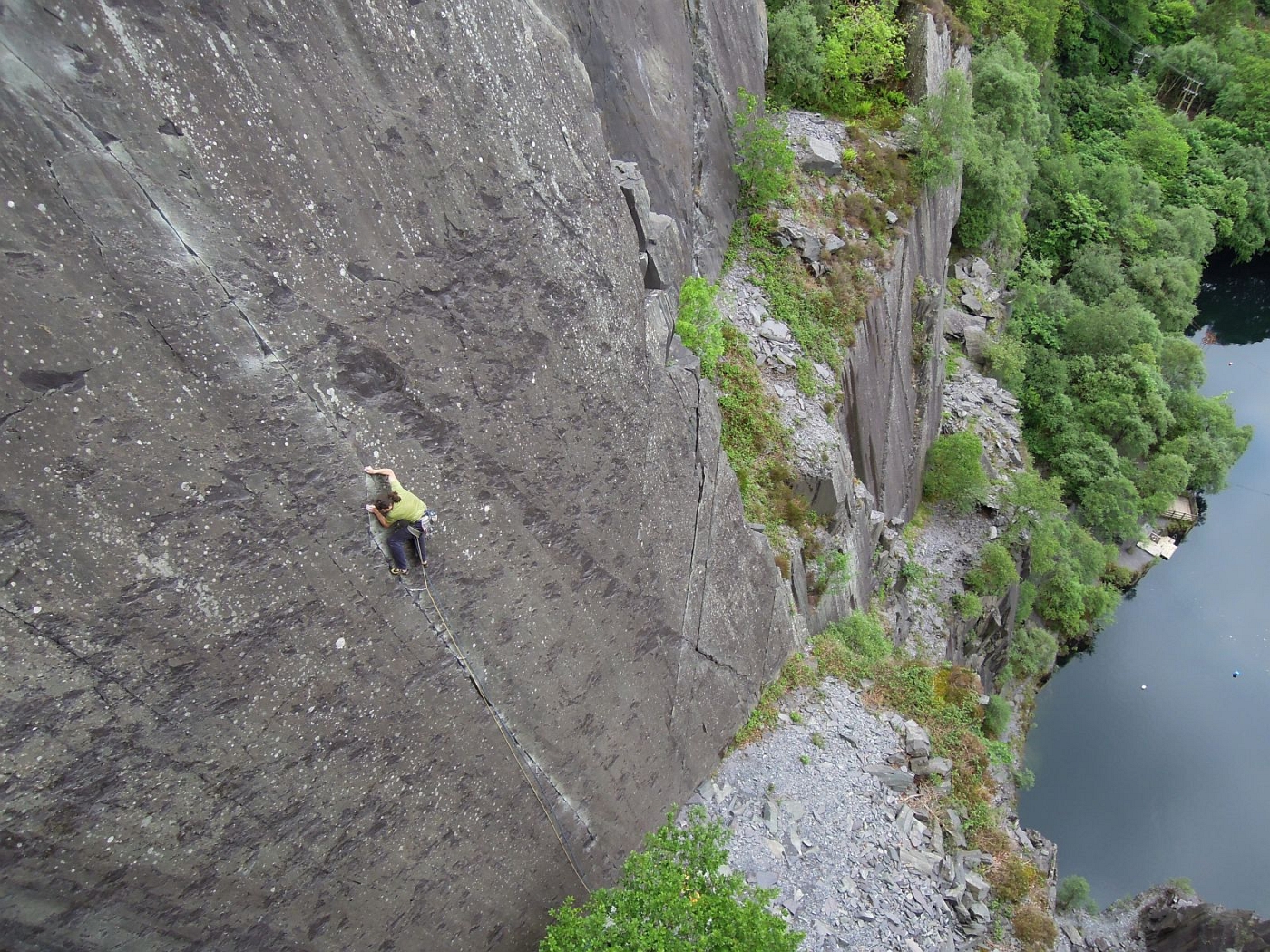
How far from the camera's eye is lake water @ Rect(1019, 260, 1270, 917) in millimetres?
24281

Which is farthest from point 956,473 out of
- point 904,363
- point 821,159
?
point 821,159

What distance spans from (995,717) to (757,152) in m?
14.7

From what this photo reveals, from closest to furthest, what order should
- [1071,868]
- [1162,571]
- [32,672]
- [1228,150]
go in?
[32,672], [1071,868], [1162,571], [1228,150]

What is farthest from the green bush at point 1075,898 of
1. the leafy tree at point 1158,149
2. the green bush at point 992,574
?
the leafy tree at point 1158,149

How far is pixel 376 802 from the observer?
683 cm

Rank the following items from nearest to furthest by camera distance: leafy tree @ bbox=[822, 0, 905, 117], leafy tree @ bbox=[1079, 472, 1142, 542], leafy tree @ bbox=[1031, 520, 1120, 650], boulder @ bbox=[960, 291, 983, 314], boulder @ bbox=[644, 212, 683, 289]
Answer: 1. boulder @ bbox=[644, 212, 683, 289]
2. leafy tree @ bbox=[822, 0, 905, 117]
3. leafy tree @ bbox=[1031, 520, 1120, 650]
4. leafy tree @ bbox=[1079, 472, 1142, 542]
5. boulder @ bbox=[960, 291, 983, 314]

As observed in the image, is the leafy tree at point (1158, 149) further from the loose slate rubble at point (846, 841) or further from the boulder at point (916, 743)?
the loose slate rubble at point (846, 841)

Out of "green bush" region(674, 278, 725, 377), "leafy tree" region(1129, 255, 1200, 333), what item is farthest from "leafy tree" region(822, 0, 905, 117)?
"leafy tree" region(1129, 255, 1200, 333)

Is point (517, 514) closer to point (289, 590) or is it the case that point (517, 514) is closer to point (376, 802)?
point (289, 590)

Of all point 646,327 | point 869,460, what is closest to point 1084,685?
point 869,460

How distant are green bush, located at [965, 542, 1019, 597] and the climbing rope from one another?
14.5m

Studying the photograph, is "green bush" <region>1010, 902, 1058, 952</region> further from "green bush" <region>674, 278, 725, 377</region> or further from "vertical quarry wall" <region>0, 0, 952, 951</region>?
"green bush" <region>674, 278, 725, 377</region>

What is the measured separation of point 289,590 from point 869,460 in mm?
14828

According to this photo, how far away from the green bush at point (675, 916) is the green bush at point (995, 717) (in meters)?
13.0
